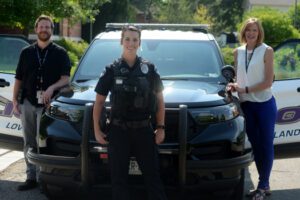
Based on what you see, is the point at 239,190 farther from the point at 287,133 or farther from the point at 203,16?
the point at 203,16

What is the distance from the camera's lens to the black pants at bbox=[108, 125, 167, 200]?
14.0ft

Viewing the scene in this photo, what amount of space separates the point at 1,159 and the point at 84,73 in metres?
2.41

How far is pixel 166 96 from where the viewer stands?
4.93m

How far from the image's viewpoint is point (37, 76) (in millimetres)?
5887

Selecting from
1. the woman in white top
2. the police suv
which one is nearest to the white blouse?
the woman in white top

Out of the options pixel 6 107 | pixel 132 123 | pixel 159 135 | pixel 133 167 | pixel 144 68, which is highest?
pixel 144 68

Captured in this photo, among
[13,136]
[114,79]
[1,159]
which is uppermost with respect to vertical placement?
[114,79]

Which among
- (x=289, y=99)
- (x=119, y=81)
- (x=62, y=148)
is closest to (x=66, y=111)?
(x=62, y=148)

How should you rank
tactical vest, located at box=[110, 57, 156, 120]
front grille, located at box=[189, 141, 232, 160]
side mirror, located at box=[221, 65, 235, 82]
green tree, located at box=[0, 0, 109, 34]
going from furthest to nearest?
green tree, located at box=[0, 0, 109, 34] → side mirror, located at box=[221, 65, 235, 82] → front grille, located at box=[189, 141, 232, 160] → tactical vest, located at box=[110, 57, 156, 120]

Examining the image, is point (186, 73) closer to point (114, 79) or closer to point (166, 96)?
point (166, 96)

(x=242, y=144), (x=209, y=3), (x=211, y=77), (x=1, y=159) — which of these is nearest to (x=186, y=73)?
(x=211, y=77)

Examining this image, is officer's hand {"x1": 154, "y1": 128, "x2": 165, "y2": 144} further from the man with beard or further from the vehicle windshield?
the man with beard

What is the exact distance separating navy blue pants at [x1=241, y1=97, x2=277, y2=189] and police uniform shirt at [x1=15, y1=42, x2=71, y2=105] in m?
1.95

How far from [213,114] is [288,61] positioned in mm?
1856
